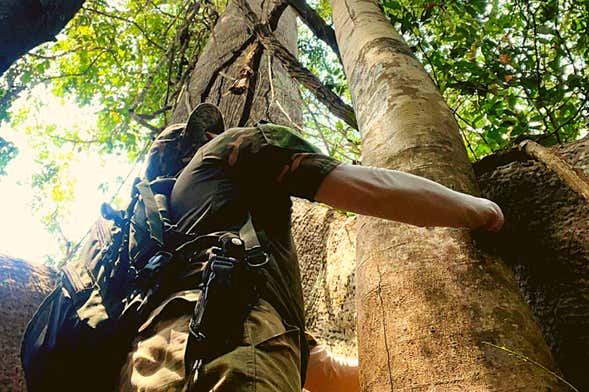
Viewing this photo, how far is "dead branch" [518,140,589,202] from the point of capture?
4.10ft

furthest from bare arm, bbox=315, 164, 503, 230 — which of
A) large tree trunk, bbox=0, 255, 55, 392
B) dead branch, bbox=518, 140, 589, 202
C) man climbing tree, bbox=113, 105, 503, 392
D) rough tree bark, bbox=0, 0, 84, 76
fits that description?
large tree trunk, bbox=0, 255, 55, 392

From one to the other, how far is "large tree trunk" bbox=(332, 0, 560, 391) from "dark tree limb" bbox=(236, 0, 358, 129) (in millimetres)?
1194

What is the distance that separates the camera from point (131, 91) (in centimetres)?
675

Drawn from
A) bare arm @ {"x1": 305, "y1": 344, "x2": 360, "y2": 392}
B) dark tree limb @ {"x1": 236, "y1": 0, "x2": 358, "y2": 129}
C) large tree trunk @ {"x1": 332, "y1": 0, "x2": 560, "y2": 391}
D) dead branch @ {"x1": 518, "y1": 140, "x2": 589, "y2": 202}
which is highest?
dark tree limb @ {"x1": 236, "y1": 0, "x2": 358, "y2": 129}

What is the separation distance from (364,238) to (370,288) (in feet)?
0.66

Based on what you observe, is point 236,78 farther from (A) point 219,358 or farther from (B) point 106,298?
(A) point 219,358

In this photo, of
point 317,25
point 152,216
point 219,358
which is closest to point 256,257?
point 219,358

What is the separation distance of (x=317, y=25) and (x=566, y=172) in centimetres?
234

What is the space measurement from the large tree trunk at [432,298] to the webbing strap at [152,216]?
0.53m

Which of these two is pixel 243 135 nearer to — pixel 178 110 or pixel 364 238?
pixel 364 238

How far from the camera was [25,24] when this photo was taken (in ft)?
4.34

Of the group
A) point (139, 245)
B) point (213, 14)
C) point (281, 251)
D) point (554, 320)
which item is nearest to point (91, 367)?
point (139, 245)

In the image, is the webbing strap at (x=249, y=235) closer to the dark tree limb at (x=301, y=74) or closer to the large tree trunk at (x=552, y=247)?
the large tree trunk at (x=552, y=247)

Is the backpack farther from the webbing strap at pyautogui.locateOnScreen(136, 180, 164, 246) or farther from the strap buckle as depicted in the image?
the strap buckle
